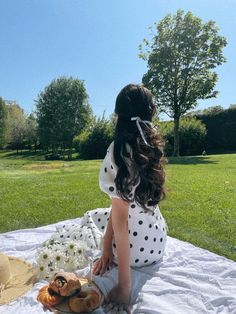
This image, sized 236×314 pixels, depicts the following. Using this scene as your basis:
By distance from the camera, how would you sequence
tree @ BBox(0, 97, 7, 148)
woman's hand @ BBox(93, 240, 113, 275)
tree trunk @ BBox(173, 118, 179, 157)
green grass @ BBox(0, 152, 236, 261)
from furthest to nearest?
tree @ BBox(0, 97, 7, 148) → tree trunk @ BBox(173, 118, 179, 157) → green grass @ BBox(0, 152, 236, 261) → woman's hand @ BBox(93, 240, 113, 275)

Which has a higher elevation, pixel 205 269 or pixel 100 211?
pixel 100 211

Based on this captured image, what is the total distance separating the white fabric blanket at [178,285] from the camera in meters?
2.90

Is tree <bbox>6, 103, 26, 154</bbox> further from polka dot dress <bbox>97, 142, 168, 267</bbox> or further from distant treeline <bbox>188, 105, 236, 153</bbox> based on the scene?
polka dot dress <bbox>97, 142, 168, 267</bbox>

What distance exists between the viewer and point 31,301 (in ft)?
9.68

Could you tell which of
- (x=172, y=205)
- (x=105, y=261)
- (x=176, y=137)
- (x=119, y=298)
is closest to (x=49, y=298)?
(x=119, y=298)

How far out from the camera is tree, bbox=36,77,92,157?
36.4 m

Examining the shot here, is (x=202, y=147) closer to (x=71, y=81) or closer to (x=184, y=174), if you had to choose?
(x=184, y=174)

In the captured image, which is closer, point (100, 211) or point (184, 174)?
point (100, 211)

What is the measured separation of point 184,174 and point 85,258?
897 cm

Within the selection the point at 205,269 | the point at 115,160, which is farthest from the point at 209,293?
the point at 115,160

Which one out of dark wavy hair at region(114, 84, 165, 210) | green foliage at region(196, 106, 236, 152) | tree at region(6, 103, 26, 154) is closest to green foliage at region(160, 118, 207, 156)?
green foliage at region(196, 106, 236, 152)

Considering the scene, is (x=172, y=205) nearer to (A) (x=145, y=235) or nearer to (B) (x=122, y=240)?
(A) (x=145, y=235)

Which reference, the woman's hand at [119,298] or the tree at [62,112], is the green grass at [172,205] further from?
the tree at [62,112]

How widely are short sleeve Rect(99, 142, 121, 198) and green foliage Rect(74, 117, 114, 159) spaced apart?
2227 centimetres
